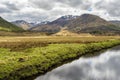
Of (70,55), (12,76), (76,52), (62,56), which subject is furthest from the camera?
(76,52)

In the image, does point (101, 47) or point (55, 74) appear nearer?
point (55, 74)

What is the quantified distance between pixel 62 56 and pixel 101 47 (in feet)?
171

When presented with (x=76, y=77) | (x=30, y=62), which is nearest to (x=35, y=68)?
(x=30, y=62)

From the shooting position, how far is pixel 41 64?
54062mm

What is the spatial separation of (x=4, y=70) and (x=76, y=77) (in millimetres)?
16705

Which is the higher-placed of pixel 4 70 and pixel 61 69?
pixel 4 70

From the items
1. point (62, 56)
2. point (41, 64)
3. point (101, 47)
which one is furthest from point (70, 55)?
point (101, 47)

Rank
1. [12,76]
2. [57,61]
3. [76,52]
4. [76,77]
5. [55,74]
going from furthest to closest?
[76,52] < [57,61] < [55,74] < [76,77] < [12,76]

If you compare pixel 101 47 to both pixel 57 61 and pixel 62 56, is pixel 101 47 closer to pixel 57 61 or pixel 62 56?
pixel 62 56

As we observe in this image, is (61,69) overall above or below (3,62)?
below

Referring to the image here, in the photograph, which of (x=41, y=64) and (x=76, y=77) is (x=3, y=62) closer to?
(x=41, y=64)

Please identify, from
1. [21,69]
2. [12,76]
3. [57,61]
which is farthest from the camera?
[57,61]

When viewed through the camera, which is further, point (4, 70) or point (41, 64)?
point (41, 64)

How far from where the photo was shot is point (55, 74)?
52.9 meters
